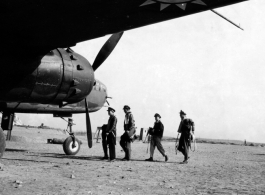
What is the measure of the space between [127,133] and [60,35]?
6445 millimetres

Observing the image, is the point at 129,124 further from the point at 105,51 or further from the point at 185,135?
the point at 105,51

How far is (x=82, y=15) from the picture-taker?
14.4ft

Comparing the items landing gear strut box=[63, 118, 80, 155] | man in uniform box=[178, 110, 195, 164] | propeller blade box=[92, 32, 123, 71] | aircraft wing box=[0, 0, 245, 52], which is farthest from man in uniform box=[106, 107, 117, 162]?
aircraft wing box=[0, 0, 245, 52]

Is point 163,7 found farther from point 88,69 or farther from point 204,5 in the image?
point 88,69

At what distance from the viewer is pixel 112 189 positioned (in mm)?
5551

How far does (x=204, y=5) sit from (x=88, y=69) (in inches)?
217

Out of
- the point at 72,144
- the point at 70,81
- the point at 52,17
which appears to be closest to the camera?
the point at 52,17

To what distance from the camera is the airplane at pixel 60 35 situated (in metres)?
4.04

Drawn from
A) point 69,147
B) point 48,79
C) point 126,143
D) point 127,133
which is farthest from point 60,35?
point 69,147

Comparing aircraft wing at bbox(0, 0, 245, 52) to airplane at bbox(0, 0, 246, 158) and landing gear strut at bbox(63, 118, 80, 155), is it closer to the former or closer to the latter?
airplane at bbox(0, 0, 246, 158)

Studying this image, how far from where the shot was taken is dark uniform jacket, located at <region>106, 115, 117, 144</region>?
10.7 metres

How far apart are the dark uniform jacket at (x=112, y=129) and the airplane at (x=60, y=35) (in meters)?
0.89

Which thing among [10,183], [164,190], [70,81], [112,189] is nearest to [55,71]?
[70,81]

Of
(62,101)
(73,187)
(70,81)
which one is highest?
(70,81)
